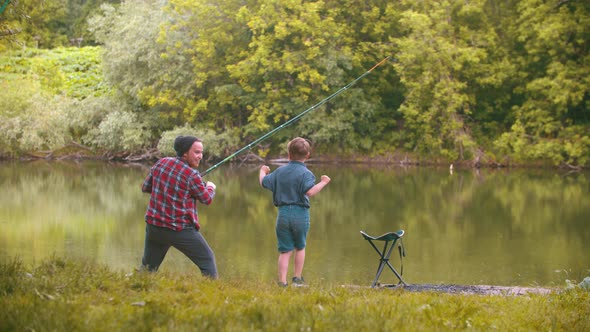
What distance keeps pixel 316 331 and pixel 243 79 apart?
29.6m

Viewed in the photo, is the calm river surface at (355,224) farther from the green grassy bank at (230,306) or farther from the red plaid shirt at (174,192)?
the green grassy bank at (230,306)

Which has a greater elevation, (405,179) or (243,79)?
(243,79)

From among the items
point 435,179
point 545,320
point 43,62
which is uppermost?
point 43,62

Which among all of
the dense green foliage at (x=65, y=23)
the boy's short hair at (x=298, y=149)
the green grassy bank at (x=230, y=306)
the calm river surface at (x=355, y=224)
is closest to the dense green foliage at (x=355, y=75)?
the calm river surface at (x=355, y=224)

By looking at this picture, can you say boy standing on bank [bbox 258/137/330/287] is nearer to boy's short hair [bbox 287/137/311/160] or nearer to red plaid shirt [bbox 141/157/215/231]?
boy's short hair [bbox 287/137/311/160]

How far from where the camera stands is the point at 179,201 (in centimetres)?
678

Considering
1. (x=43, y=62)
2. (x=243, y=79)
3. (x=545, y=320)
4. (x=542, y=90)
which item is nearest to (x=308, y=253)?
(x=545, y=320)

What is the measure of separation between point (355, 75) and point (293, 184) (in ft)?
93.0

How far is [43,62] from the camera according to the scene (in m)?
40.3

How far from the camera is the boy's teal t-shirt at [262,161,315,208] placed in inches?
288

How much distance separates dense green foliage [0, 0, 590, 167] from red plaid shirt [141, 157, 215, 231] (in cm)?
2459

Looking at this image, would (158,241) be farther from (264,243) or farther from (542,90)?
(542,90)

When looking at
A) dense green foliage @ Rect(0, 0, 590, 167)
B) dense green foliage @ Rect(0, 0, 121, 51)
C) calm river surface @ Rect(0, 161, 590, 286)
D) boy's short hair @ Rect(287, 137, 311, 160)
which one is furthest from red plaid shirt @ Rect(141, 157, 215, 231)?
dense green foliage @ Rect(0, 0, 121, 51)

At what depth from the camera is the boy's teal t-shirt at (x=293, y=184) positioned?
24.0ft
